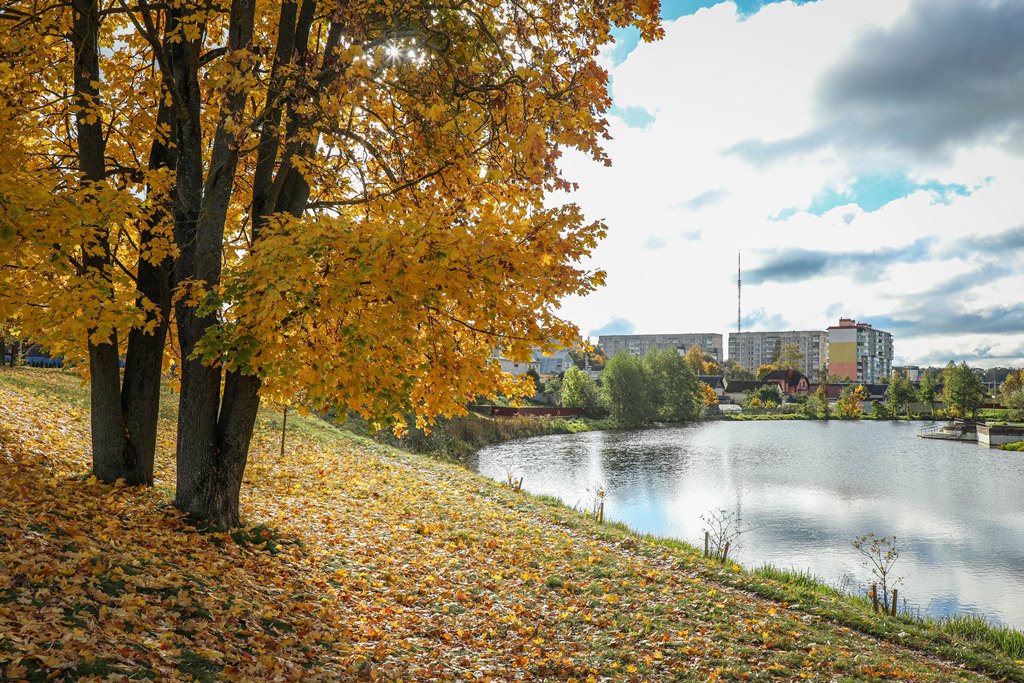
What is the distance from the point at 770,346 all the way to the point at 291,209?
18742 cm

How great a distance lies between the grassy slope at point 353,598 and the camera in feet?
14.6

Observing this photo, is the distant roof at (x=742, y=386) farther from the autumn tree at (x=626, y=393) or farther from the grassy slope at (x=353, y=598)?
the grassy slope at (x=353, y=598)

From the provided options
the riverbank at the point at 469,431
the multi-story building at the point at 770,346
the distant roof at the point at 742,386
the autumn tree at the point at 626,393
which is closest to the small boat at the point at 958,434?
the autumn tree at the point at 626,393

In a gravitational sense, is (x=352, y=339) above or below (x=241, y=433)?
above

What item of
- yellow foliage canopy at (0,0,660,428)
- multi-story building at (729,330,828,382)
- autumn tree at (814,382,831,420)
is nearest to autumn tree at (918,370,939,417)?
autumn tree at (814,382,831,420)

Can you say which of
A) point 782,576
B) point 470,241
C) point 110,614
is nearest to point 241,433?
point 110,614

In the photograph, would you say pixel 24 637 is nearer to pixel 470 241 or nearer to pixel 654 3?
pixel 470 241

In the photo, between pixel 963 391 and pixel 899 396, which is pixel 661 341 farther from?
pixel 963 391

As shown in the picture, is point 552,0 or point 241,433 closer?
point 552,0

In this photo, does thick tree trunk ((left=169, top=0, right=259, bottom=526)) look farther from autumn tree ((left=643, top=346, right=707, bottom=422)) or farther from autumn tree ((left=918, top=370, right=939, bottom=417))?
autumn tree ((left=918, top=370, right=939, bottom=417))

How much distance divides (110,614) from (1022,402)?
73.6m

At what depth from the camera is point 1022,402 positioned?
189ft

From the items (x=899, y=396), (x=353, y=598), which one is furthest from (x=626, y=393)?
(x=353, y=598)

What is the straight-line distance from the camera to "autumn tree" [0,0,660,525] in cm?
605
